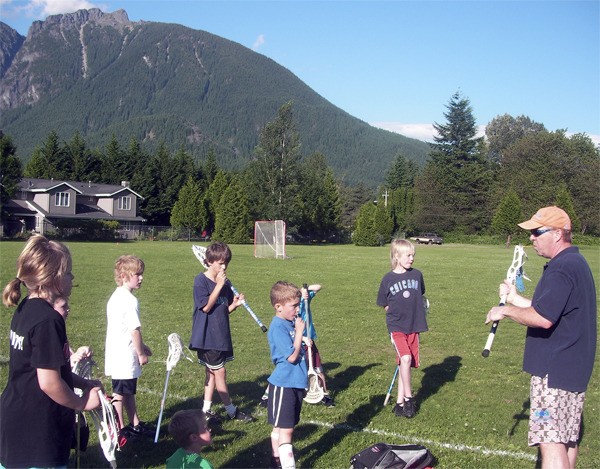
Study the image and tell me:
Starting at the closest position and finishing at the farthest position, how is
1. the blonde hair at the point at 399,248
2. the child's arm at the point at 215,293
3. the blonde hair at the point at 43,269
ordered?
the blonde hair at the point at 43,269
the child's arm at the point at 215,293
the blonde hair at the point at 399,248

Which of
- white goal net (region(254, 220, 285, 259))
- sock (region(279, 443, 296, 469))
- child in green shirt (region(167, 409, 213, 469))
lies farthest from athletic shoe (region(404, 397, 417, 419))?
white goal net (region(254, 220, 285, 259))

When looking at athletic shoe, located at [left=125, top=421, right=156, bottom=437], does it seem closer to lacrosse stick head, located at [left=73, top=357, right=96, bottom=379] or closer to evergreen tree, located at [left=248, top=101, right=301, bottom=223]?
lacrosse stick head, located at [left=73, top=357, right=96, bottom=379]

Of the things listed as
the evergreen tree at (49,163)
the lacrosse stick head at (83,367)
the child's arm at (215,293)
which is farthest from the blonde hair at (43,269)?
the evergreen tree at (49,163)

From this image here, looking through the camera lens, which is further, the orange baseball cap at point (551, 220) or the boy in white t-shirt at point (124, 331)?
the boy in white t-shirt at point (124, 331)

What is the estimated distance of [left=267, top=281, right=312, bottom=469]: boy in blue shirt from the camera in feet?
16.5

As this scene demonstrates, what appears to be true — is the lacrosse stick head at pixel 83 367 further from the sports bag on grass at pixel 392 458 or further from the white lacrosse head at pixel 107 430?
the sports bag on grass at pixel 392 458

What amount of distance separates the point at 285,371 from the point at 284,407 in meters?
0.29

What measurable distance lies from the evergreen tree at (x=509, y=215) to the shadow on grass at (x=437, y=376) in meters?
60.0

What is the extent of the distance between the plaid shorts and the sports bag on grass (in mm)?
1178

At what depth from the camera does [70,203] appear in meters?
65.8

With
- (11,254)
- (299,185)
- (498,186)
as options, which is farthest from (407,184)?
(11,254)

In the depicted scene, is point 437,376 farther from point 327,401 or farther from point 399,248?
point 399,248

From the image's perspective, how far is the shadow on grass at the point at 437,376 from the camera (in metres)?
7.83

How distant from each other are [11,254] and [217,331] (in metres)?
26.1
